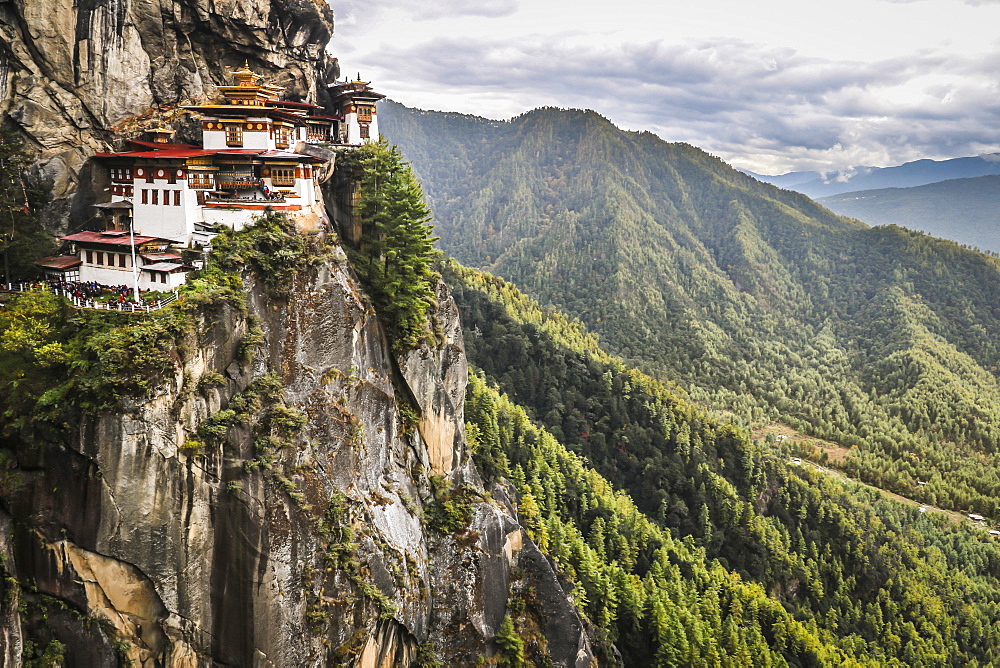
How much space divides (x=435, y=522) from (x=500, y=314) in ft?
292

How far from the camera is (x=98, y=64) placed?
1743 inches

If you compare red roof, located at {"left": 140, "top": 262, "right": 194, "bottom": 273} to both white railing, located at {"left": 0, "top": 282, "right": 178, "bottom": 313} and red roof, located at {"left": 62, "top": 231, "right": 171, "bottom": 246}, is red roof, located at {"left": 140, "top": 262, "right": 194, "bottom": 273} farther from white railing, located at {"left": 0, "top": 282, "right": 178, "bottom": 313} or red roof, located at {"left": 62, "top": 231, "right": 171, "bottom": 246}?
red roof, located at {"left": 62, "top": 231, "right": 171, "bottom": 246}

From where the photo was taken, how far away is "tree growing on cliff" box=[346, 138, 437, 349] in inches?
1812

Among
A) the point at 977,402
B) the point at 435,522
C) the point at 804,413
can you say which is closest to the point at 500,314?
the point at 435,522

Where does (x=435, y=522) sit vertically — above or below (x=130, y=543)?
below

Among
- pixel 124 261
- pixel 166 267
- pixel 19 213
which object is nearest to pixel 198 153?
pixel 124 261

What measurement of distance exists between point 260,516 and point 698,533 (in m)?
77.8

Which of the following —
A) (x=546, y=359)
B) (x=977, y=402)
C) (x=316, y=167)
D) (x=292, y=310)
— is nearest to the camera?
(x=292, y=310)

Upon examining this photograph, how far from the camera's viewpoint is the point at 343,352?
131 ft

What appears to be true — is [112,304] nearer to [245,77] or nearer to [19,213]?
[19,213]

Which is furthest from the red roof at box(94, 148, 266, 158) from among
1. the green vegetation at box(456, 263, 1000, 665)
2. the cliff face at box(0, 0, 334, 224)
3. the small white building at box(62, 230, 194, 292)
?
the green vegetation at box(456, 263, 1000, 665)

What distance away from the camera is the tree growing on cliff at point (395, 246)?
46.0 meters

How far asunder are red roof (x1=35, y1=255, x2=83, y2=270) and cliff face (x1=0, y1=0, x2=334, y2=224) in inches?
167

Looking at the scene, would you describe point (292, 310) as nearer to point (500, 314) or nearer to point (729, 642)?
point (729, 642)
